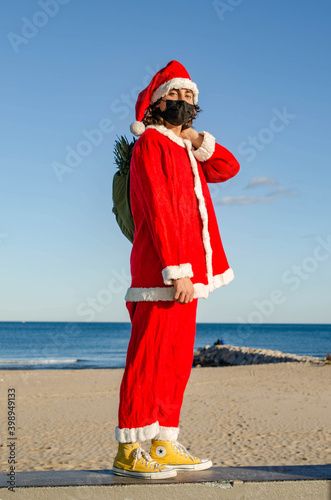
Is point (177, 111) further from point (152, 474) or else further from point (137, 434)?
point (152, 474)

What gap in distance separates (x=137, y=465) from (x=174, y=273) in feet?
3.18

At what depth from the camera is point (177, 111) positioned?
283 centimetres

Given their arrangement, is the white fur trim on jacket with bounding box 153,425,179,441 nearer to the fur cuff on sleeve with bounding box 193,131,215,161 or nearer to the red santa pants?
the red santa pants

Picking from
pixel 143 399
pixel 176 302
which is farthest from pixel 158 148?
pixel 143 399

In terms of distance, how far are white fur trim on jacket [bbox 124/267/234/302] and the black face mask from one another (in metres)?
0.91

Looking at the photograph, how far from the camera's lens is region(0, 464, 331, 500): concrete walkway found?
2.24 metres

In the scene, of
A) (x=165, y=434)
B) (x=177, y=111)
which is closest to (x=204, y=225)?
(x=177, y=111)

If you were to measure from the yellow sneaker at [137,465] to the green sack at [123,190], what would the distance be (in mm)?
1159

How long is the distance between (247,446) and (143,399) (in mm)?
4222

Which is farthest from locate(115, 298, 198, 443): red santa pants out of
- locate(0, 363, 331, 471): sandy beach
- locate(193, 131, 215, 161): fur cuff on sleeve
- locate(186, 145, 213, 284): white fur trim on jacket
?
locate(0, 363, 331, 471): sandy beach

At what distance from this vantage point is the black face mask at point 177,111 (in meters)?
2.83

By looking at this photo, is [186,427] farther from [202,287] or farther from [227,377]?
[227,377]

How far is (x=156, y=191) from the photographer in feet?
8.50

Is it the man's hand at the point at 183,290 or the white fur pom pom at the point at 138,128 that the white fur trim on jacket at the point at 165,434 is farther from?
the white fur pom pom at the point at 138,128
